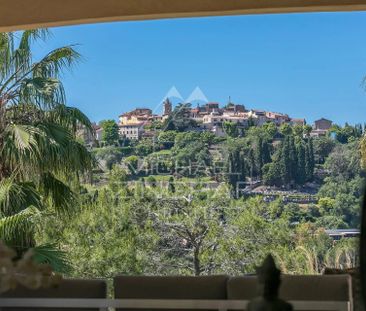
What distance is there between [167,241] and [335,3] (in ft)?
17.5

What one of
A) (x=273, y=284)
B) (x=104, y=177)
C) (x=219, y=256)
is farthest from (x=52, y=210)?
(x=273, y=284)

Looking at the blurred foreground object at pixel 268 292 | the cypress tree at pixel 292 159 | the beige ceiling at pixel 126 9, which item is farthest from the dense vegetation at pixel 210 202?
the blurred foreground object at pixel 268 292

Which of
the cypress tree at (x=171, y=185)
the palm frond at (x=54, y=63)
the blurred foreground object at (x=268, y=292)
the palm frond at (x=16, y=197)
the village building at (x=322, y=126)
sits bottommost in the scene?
the blurred foreground object at (x=268, y=292)

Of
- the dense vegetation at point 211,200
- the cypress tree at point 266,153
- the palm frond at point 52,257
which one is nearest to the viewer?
the palm frond at point 52,257

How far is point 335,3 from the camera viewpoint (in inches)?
152

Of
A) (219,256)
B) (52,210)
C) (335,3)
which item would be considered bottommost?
(219,256)

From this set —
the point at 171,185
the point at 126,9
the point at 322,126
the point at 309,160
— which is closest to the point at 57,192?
the point at 171,185

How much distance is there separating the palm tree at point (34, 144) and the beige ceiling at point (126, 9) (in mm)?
2349

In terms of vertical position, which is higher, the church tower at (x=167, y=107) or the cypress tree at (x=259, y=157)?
the church tower at (x=167, y=107)

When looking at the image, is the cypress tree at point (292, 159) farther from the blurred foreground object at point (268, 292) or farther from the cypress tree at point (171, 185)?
the blurred foreground object at point (268, 292)

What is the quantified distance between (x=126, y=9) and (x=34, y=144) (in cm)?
271

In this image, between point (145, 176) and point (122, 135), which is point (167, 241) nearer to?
point (145, 176)

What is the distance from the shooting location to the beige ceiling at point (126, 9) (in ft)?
12.8

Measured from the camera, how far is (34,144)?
6336mm
